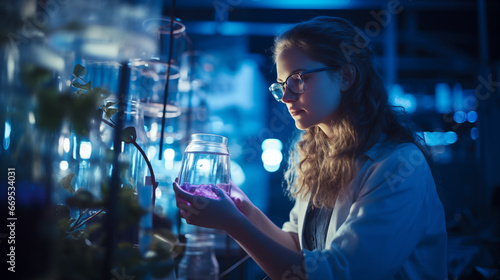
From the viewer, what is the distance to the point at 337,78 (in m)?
1.29

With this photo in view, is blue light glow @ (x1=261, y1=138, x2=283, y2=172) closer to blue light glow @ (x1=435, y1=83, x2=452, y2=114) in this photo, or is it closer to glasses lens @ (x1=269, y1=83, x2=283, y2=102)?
blue light glow @ (x1=435, y1=83, x2=452, y2=114)

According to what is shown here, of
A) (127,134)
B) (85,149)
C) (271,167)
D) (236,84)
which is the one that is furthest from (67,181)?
(271,167)

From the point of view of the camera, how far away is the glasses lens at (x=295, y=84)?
4.01 feet

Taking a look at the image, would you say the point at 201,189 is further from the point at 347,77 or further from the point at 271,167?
the point at 271,167

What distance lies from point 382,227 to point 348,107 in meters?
0.52

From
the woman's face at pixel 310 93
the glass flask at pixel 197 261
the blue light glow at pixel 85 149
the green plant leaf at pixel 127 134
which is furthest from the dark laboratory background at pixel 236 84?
the woman's face at pixel 310 93

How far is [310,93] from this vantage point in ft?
3.99

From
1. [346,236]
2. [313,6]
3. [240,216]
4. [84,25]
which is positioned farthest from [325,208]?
[313,6]

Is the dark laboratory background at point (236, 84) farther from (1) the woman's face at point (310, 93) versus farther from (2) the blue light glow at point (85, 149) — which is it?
(1) the woman's face at point (310, 93)

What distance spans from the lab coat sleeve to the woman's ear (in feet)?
1.07

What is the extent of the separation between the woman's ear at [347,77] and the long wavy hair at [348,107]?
0.8 inches

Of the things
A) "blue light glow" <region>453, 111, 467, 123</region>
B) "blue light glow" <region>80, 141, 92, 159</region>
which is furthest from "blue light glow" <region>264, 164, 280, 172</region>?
"blue light glow" <region>80, 141, 92, 159</region>

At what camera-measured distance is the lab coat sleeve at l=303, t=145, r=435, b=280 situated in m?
0.92

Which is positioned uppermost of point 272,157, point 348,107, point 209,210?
point 348,107
